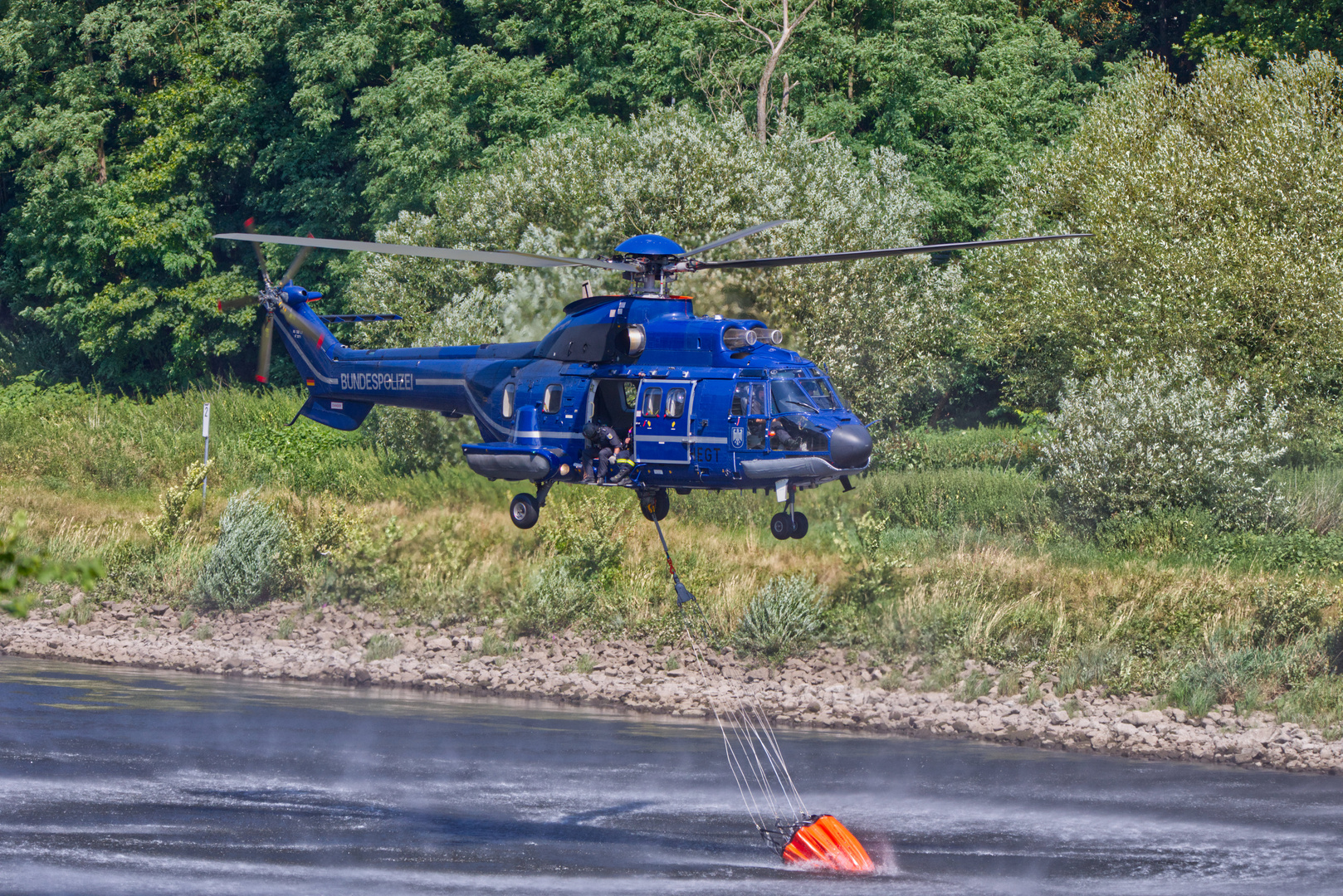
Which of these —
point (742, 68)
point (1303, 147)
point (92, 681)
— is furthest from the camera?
point (742, 68)

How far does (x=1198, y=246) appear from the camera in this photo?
128ft

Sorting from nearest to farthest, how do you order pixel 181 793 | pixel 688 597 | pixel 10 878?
1. pixel 688 597
2. pixel 10 878
3. pixel 181 793

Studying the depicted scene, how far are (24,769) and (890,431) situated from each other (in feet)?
78.3

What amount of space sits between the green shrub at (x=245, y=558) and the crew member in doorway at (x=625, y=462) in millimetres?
21601

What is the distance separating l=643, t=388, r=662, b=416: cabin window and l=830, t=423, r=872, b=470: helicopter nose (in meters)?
2.32

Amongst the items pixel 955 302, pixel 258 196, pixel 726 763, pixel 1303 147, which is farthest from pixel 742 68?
pixel 726 763

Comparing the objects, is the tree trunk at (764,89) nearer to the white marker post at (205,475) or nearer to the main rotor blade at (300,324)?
the white marker post at (205,475)

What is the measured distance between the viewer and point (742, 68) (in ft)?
163

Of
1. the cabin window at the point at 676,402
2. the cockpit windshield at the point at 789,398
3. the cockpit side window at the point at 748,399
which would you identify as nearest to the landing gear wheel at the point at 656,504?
the cabin window at the point at 676,402

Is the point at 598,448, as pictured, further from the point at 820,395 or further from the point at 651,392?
the point at 820,395

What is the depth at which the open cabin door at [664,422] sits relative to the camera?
1866 centimetres

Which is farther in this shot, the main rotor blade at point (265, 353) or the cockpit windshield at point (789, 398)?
the main rotor blade at point (265, 353)

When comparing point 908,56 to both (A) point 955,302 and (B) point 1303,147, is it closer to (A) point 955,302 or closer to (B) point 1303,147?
(A) point 955,302

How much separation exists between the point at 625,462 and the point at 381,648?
20.0 metres
